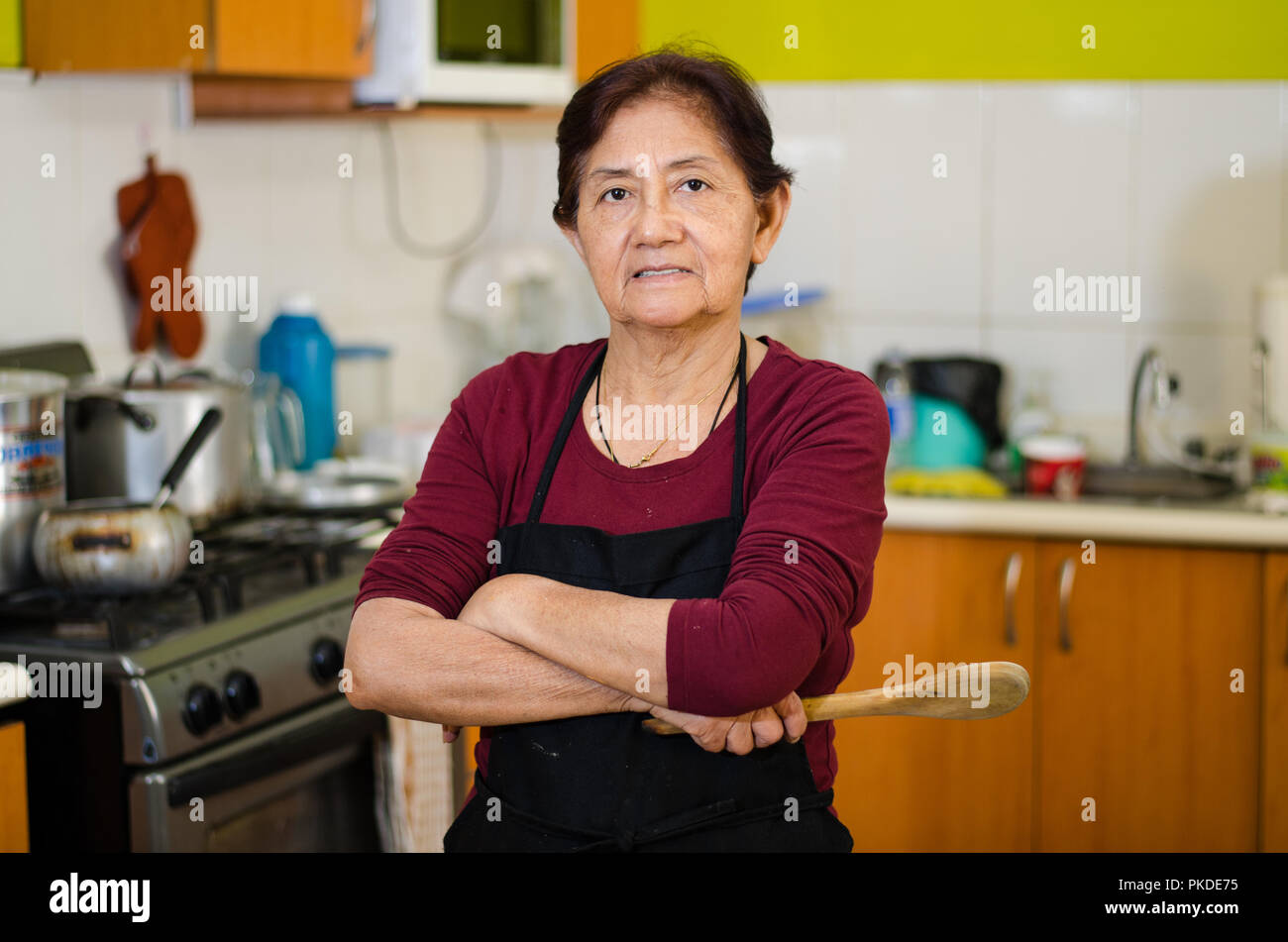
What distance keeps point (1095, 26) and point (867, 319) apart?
0.75 metres

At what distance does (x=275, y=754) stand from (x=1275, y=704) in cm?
161

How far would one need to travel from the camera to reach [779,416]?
1.32m

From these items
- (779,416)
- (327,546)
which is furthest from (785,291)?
(779,416)

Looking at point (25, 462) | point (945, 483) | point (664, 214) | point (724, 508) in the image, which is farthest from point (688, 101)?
point (945, 483)

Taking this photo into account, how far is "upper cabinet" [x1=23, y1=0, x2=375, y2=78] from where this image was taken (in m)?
2.10

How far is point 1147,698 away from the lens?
2.48m

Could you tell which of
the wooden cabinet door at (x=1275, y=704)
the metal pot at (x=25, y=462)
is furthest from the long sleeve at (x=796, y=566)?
the wooden cabinet door at (x=1275, y=704)

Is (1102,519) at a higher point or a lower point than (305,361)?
lower

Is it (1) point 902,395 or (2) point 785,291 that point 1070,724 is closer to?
(1) point 902,395

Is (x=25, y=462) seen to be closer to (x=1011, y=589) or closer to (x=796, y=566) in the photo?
(x=796, y=566)

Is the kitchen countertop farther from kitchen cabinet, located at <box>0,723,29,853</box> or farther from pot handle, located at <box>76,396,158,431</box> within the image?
kitchen cabinet, located at <box>0,723,29,853</box>

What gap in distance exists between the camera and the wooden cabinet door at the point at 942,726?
2.55 m

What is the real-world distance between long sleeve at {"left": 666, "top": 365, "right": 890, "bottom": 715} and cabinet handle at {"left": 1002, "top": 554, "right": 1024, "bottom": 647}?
49.7 inches

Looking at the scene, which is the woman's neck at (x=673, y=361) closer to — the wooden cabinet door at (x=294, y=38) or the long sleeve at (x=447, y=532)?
the long sleeve at (x=447, y=532)
